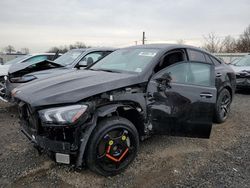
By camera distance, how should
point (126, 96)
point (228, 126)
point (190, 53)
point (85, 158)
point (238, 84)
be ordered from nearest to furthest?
point (85, 158) → point (126, 96) → point (190, 53) → point (228, 126) → point (238, 84)

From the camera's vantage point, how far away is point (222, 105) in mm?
5668

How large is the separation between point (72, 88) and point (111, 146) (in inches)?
33.8

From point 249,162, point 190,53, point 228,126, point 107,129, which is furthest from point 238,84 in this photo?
point 107,129

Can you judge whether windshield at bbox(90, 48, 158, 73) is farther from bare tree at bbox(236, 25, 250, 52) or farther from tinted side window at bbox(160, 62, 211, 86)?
bare tree at bbox(236, 25, 250, 52)

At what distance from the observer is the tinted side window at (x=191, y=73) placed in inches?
150

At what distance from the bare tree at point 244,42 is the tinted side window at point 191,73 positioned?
137 ft

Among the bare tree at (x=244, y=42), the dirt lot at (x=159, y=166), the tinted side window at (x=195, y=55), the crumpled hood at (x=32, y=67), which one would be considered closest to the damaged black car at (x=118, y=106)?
the tinted side window at (x=195, y=55)

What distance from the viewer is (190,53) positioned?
458 cm

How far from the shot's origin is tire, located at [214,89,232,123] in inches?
218

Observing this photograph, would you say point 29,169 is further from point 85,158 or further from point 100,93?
point 100,93

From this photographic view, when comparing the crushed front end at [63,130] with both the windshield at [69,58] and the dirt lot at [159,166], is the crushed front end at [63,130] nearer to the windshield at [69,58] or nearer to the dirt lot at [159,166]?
the dirt lot at [159,166]

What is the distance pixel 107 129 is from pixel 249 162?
2.24 m

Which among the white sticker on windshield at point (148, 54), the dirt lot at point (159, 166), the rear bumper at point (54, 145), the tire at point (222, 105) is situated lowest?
the dirt lot at point (159, 166)

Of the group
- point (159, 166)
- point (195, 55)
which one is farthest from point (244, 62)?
point (159, 166)
